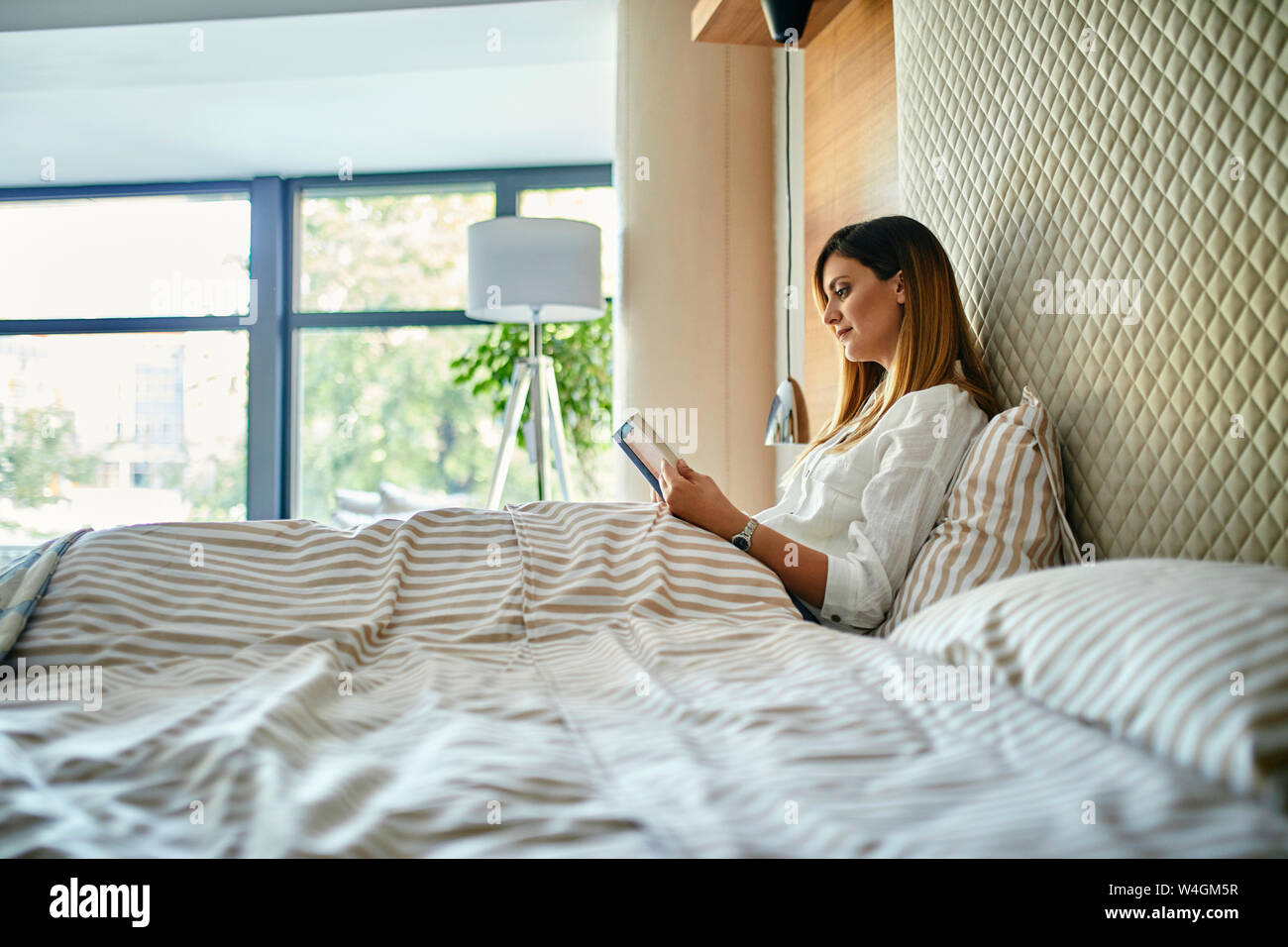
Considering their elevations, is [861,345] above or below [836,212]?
below

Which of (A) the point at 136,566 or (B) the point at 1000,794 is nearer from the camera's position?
(B) the point at 1000,794

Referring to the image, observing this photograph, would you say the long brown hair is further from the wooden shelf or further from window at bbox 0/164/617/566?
window at bbox 0/164/617/566

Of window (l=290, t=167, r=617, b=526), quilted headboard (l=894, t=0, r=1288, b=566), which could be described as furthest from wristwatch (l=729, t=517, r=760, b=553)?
window (l=290, t=167, r=617, b=526)

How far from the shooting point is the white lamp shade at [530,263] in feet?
12.1

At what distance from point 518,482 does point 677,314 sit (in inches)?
84.7

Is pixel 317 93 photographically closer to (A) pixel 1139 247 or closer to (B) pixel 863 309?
(B) pixel 863 309

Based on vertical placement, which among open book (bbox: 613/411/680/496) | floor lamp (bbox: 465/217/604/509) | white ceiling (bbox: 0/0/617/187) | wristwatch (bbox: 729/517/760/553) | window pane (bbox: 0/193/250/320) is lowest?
wristwatch (bbox: 729/517/760/553)

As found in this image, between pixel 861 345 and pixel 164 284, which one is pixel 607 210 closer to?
pixel 164 284

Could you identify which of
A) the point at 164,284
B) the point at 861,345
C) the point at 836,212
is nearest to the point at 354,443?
the point at 164,284

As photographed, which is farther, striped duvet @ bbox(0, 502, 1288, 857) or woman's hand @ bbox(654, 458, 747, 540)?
woman's hand @ bbox(654, 458, 747, 540)

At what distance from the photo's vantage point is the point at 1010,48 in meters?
1.61

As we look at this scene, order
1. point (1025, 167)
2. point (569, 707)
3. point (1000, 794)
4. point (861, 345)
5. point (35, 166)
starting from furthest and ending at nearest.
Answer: point (35, 166), point (861, 345), point (1025, 167), point (569, 707), point (1000, 794)

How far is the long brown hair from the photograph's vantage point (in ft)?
5.56

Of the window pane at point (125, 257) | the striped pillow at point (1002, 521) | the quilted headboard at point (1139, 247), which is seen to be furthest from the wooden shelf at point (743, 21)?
the window pane at point (125, 257)
